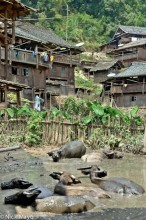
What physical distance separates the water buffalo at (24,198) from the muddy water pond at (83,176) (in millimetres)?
188

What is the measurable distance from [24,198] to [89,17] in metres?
69.0

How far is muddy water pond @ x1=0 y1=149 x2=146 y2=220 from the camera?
7.21 metres

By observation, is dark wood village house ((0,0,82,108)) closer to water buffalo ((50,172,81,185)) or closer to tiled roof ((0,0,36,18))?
tiled roof ((0,0,36,18))

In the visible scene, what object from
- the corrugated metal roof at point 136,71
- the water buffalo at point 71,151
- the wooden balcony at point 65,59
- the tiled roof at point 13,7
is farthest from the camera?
the wooden balcony at point 65,59

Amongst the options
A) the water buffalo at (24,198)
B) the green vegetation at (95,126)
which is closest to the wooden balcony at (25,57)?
the green vegetation at (95,126)

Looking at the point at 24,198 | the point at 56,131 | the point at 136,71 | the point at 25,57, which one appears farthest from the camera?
the point at 136,71

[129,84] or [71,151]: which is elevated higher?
[129,84]

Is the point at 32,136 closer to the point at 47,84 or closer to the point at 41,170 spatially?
the point at 41,170

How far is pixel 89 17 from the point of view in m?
73.4

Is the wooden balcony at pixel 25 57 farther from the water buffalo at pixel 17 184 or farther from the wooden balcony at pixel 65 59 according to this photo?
the water buffalo at pixel 17 184

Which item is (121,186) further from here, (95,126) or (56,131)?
(56,131)

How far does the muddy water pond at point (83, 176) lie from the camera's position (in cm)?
721

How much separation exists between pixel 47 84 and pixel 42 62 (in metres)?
3.34

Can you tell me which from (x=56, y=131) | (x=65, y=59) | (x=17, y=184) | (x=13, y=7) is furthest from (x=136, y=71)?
(x=17, y=184)
